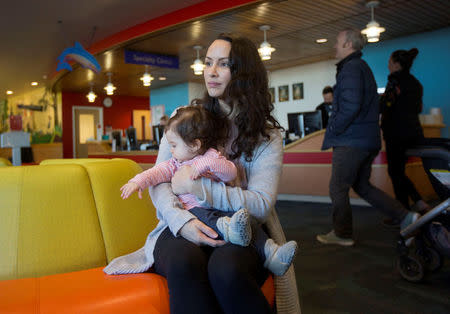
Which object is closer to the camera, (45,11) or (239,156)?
(239,156)

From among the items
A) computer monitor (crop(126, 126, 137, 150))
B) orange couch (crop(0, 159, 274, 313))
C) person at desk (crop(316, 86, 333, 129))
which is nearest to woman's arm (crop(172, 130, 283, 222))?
orange couch (crop(0, 159, 274, 313))

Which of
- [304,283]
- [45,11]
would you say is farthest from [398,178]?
[45,11]

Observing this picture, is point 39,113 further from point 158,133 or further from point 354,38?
point 354,38

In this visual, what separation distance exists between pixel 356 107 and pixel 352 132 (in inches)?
8.1

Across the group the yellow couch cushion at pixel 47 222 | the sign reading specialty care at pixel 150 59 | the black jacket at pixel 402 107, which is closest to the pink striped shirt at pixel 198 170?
the yellow couch cushion at pixel 47 222

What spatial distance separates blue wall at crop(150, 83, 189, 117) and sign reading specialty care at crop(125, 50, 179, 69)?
3.61 m

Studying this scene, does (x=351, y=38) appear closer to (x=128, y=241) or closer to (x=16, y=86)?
(x=128, y=241)

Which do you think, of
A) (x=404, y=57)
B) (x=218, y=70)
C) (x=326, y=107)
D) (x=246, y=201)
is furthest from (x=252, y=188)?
(x=326, y=107)

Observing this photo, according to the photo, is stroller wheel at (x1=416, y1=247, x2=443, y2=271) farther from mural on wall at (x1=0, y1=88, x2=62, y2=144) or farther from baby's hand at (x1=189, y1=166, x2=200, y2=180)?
mural on wall at (x1=0, y1=88, x2=62, y2=144)

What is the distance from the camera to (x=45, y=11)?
623 centimetres

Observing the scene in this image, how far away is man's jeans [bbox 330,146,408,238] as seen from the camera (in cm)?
299

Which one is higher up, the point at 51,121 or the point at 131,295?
the point at 51,121

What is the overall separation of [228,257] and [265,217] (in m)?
0.28

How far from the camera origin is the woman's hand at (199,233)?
121 cm
